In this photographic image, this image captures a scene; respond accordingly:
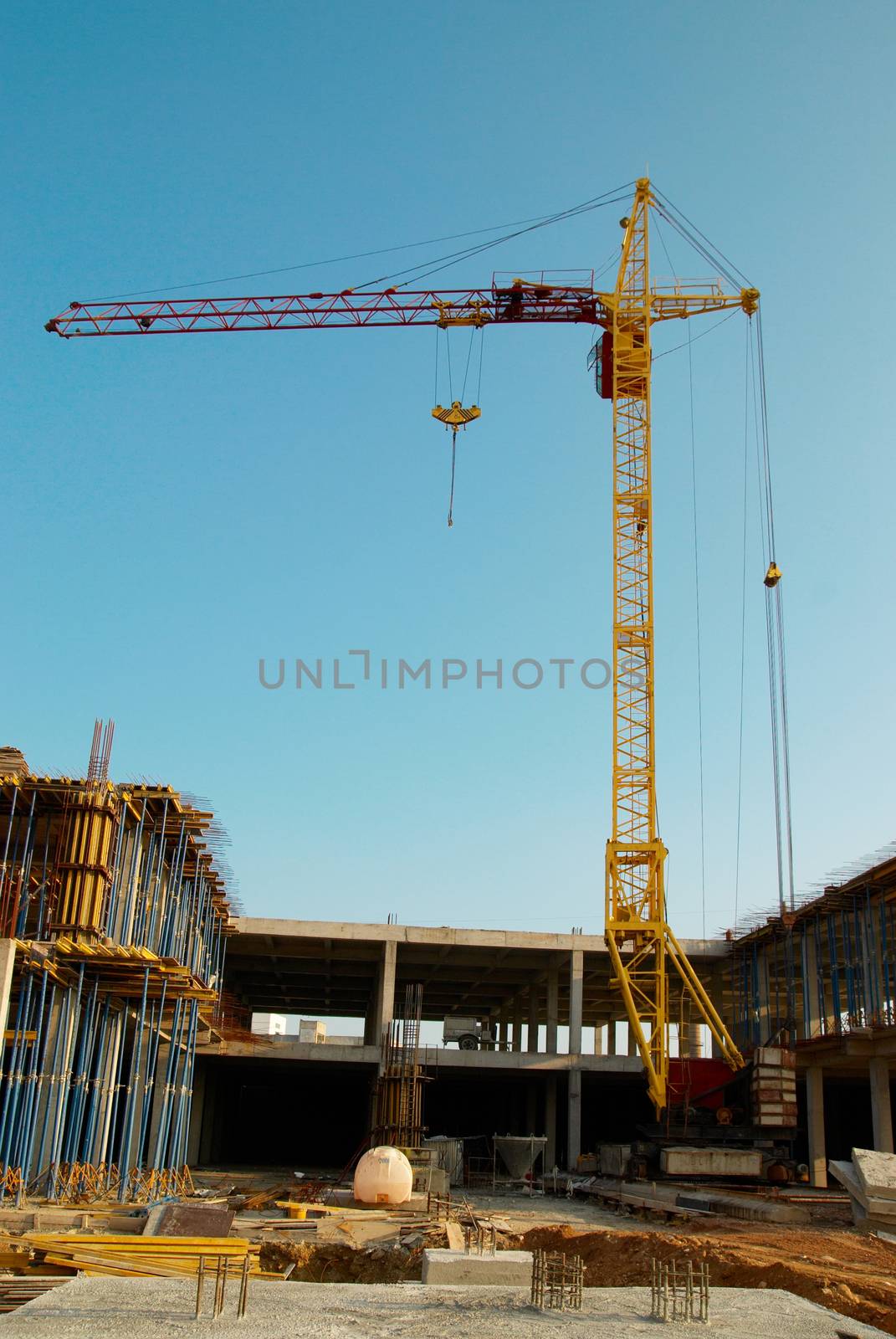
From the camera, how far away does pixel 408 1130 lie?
38875 millimetres

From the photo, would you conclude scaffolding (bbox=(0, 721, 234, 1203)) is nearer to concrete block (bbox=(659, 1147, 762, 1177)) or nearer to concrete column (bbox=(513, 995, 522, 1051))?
concrete block (bbox=(659, 1147, 762, 1177))

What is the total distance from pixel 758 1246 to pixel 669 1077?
20.8 metres

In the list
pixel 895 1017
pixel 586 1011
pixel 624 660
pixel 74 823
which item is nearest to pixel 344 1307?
pixel 74 823

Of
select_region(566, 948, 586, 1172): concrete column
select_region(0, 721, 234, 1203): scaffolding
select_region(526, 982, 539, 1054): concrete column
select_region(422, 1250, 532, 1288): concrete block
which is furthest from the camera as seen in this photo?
select_region(526, 982, 539, 1054): concrete column

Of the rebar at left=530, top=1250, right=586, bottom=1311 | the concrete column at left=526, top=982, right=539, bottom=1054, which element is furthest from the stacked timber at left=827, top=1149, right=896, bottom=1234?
the concrete column at left=526, top=982, right=539, bottom=1054

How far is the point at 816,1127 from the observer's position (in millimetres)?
41094

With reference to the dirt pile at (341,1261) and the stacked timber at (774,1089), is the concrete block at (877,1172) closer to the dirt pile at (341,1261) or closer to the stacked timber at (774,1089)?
the stacked timber at (774,1089)

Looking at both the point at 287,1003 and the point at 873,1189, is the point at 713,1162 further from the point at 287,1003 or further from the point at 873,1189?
the point at 287,1003

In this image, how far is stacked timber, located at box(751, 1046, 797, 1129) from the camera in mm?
35312

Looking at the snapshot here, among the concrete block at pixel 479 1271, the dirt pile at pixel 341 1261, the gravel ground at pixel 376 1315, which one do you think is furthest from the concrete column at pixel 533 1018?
the gravel ground at pixel 376 1315

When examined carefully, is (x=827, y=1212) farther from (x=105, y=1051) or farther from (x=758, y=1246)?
(x=105, y=1051)

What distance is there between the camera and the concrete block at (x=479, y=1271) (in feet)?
43.4

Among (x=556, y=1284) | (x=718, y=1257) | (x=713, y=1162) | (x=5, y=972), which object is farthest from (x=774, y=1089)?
(x=556, y=1284)

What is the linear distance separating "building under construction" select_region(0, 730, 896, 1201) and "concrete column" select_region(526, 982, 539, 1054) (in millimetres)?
123
